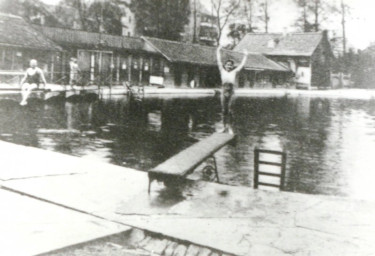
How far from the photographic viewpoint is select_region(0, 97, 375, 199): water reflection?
9.24m

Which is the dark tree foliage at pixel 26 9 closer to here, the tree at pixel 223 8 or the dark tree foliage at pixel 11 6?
the dark tree foliage at pixel 11 6

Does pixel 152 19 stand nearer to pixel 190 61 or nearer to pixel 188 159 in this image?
pixel 190 61

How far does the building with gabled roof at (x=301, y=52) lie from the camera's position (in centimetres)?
5278

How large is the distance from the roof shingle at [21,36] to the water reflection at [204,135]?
8.38 m

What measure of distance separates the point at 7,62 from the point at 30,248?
2541 cm

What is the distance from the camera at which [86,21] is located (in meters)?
49.2

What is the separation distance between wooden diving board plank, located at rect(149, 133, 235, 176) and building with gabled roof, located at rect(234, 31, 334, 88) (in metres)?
45.7

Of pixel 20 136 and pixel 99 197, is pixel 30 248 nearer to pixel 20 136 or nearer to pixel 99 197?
pixel 99 197

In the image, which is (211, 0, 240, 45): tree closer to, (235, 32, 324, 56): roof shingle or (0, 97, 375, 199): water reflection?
(0, 97, 375, 199): water reflection

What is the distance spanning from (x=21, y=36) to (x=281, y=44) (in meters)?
34.4

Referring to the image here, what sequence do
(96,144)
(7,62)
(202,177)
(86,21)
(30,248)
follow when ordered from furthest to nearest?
(86,21) → (7,62) → (96,144) → (202,177) → (30,248)

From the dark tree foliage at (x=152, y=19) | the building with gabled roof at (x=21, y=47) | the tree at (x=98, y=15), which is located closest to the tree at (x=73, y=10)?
the tree at (x=98, y=15)

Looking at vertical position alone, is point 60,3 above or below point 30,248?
above

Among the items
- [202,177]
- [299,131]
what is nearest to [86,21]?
[299,131]
